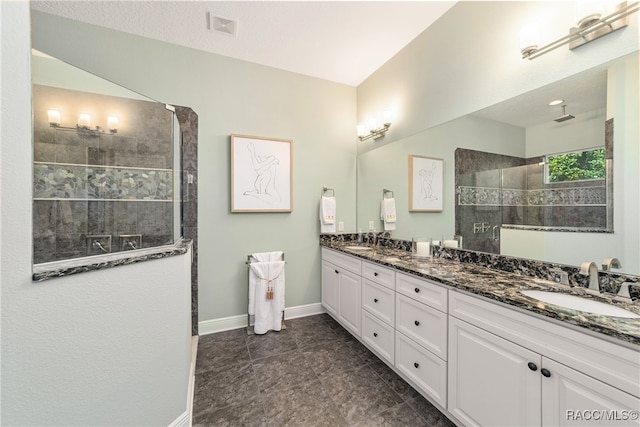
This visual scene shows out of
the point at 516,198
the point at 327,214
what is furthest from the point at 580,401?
the point at 327,214

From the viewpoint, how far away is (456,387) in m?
1.35

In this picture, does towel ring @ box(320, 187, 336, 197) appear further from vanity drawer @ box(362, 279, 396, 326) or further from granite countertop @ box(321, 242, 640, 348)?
vanity drawer @ box(362, 279, 396, 326)

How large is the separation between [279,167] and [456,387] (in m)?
2.37

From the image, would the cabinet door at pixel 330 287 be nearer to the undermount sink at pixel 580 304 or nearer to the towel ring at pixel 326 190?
the towel ring at pixel 326 190

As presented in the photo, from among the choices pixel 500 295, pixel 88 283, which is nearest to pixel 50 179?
pixel 88 283

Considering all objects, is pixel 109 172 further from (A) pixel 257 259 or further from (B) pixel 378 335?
(B) pixel 378 335

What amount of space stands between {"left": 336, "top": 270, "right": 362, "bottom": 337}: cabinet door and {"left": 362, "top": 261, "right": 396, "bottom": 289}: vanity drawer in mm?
149

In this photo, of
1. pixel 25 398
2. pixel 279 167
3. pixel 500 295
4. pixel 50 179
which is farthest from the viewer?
pixel 279 167

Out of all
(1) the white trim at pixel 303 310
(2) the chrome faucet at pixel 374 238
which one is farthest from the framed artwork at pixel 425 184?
(1) the white trim at pixel 303 310

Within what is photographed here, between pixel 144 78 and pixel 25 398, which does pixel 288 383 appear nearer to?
pixel 25 398

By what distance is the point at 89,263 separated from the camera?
1.01 m

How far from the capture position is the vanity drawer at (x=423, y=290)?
1.45m

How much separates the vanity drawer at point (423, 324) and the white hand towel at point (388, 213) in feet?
3.53

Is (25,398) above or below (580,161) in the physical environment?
below
